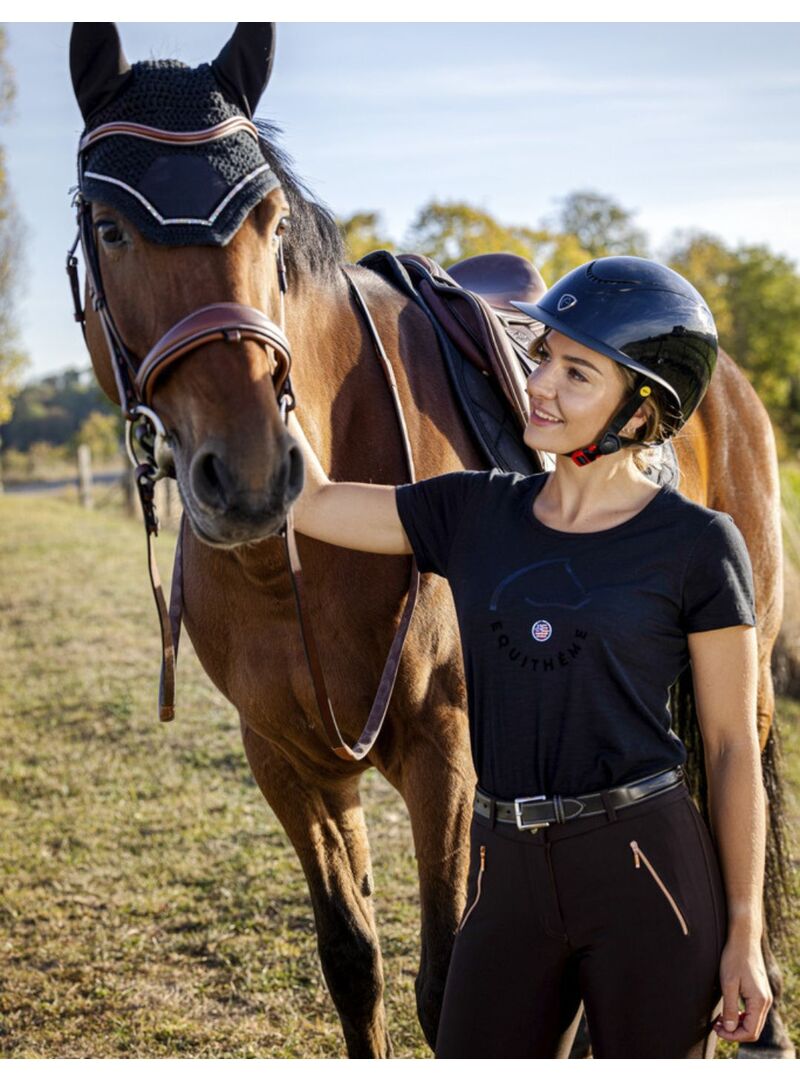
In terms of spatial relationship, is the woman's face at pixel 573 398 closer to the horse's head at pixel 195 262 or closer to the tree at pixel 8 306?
the horse's head at pixel 195 262

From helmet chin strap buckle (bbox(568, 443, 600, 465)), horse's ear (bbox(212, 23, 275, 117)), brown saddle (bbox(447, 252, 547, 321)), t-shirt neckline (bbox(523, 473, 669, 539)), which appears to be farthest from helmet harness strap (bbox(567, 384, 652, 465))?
brown saddle (bbox(447, 252, 547, 321))

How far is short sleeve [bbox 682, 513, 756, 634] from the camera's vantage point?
1.79 m

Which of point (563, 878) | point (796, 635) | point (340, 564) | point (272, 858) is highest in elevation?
point (340, 564)

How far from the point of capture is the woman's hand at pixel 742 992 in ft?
5.66

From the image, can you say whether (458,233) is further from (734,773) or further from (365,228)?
(734,773)

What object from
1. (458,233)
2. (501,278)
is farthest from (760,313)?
(501,278)

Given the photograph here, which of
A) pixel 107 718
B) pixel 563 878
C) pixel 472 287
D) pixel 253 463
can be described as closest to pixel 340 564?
pixel 253 463

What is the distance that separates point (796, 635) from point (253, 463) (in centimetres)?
674

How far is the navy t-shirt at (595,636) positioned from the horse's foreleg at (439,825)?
574 millimetres

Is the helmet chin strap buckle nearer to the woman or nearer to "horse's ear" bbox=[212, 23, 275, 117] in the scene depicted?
the woman

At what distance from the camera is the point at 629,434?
6.46 feet

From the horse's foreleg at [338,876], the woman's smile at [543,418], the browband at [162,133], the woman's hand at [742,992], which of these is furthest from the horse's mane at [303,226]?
the woman's hand at [742,992]

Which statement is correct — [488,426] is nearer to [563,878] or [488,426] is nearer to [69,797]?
[563,878]

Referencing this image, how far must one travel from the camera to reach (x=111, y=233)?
1.95 meters
